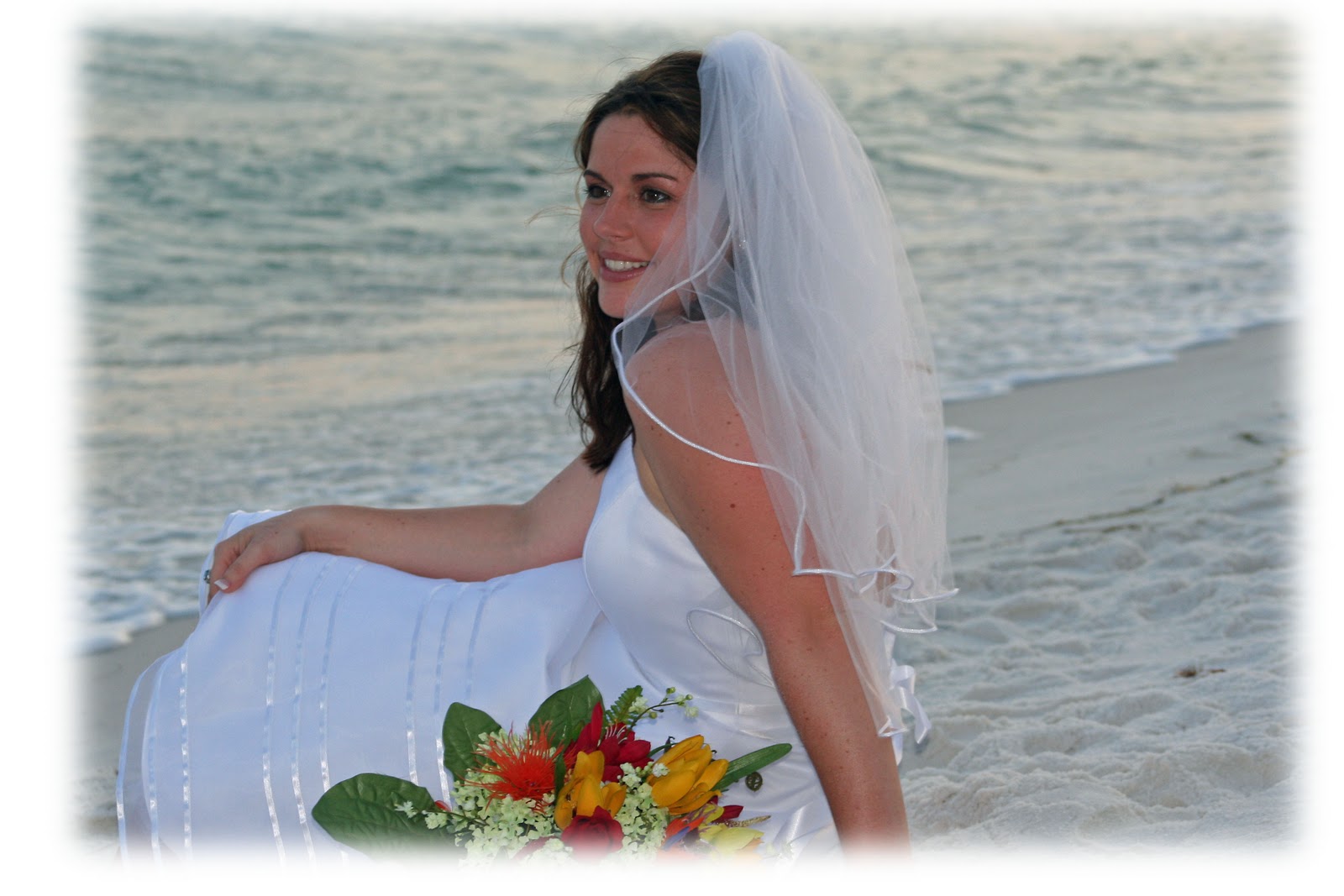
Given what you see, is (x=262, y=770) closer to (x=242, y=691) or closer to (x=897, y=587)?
(x=242, y=691)

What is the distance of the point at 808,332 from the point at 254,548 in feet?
4.31

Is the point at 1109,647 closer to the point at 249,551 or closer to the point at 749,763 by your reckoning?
the point at 749,763

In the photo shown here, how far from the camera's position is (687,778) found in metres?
1.86

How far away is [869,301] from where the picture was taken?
2.45 metres

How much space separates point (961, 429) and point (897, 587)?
4.57 metres

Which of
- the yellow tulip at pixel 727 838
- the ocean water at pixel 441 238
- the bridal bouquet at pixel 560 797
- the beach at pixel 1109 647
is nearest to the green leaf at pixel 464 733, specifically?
the bridal bouquet at pixel 560 797

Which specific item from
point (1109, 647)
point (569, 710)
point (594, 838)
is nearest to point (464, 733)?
point (569, 710)

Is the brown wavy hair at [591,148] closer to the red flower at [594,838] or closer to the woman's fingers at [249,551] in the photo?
the woman's fingers at [249,551]

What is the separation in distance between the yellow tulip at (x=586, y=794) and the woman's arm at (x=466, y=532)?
128 cm

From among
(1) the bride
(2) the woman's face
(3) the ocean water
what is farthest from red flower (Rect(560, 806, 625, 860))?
(3) the ocean water

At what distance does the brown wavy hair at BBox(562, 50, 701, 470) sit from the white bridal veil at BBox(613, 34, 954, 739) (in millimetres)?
81

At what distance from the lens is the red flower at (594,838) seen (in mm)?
1743

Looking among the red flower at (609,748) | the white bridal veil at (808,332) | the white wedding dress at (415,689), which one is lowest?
the white wedding dress at (415,689)

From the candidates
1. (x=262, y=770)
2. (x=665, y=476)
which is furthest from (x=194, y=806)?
(x=665, y=476)
